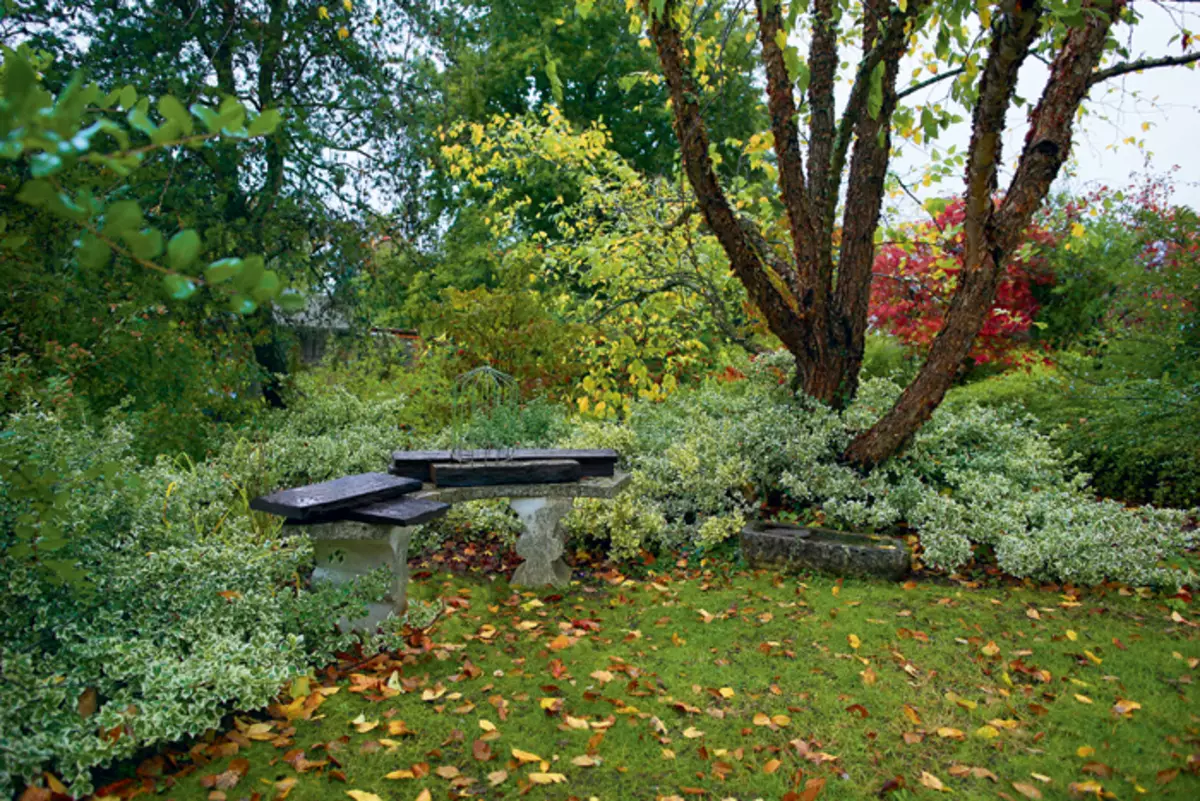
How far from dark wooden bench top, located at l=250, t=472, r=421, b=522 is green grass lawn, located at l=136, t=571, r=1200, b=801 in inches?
28.1

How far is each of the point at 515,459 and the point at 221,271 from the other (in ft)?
12.2

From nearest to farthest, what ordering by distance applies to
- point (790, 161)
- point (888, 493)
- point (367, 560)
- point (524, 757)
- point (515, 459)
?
point (524, 757) < point (367, 560) < point (515, 459) < point (888, 493) < point (790, 161)

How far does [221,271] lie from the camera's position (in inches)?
46.6

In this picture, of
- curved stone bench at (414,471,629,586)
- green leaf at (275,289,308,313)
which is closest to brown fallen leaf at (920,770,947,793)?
curved stone bench at (414,471,629,586)

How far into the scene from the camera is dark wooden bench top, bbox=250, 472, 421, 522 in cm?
344

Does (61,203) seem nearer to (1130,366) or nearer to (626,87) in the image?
(626,87)

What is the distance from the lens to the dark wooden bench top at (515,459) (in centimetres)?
470

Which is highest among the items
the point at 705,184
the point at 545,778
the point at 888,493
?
the point at 705,184

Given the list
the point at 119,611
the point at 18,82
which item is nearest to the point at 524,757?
the point at 119,611

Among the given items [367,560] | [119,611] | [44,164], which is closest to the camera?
[44,164]

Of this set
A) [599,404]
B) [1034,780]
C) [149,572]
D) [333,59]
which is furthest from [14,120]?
[333,59]

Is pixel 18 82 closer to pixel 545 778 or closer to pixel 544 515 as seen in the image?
pixel 545 778

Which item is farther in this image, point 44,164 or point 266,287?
point 266,287

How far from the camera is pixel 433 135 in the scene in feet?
28.7
